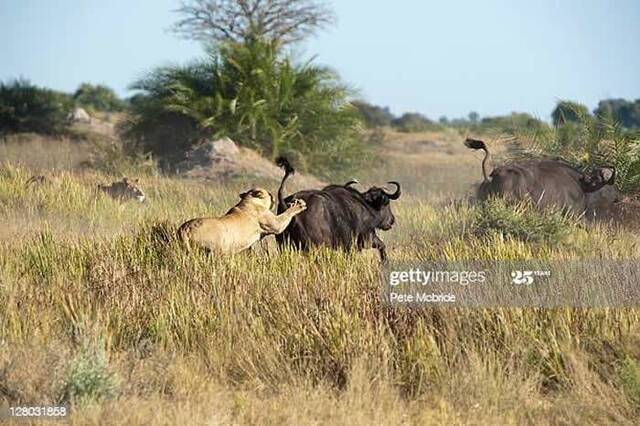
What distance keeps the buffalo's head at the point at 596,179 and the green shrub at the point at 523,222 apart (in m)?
0.82

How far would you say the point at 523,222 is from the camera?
1251cm

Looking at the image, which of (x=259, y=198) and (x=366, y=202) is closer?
(x=259, y=198)

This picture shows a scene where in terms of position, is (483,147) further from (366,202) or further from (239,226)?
(239,226)

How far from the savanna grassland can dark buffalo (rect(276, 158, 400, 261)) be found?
0.43 meters

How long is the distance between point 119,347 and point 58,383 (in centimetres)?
90

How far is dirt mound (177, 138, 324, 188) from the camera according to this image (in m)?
22.5

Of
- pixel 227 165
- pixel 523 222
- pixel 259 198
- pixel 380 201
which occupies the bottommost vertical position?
pixel 523 222

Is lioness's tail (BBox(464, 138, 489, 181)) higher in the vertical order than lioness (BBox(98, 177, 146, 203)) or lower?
higher

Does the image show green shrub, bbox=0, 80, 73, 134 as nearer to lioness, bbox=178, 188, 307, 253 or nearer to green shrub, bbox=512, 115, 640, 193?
green shrub, bbox=512, 115, 640, 193

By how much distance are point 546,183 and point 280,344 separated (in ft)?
21.4

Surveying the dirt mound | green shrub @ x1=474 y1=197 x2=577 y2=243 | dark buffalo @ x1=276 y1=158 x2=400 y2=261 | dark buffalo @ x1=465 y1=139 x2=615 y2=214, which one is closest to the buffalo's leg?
dark buffalo @ x1=276 y1=158 x2=400 y2=261

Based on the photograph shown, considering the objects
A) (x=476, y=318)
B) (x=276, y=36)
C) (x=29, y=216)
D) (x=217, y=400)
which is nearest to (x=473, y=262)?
(x=476, y=318)

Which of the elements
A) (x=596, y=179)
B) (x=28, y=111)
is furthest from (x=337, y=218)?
(x=28, y=111)

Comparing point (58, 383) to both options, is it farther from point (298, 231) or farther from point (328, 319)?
point (298, 231)
